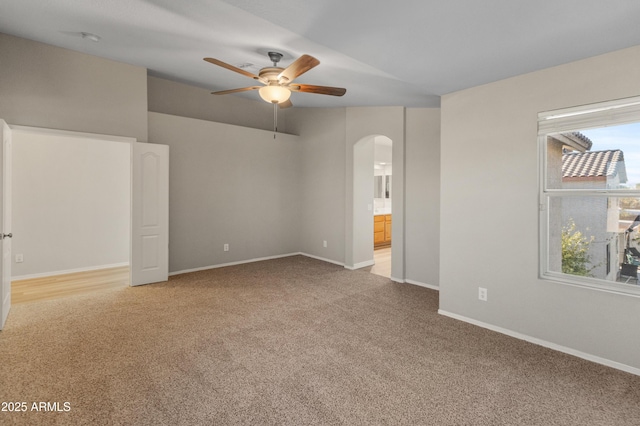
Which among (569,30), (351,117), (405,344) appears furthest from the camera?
(351,117)

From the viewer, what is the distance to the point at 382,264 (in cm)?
607

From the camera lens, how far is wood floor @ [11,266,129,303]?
4168 millimetres

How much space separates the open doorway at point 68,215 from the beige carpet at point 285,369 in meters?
1.42

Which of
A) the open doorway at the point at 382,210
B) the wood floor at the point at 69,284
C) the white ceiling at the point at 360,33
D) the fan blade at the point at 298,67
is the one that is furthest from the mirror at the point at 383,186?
the fan blade at the point at 298,67

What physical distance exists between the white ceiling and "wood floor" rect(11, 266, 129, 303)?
123 inches

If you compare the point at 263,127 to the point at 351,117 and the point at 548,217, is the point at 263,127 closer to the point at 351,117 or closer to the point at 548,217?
the point at 351,117

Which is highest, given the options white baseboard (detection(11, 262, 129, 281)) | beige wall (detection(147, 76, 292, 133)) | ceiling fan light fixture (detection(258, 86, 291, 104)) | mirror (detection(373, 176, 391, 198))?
beige wall (detection(147, 76, 292, 133))

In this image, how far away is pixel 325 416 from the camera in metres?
1.96

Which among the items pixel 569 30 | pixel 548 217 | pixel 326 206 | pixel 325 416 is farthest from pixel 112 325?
pixel 569 30

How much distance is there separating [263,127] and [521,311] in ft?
17.7

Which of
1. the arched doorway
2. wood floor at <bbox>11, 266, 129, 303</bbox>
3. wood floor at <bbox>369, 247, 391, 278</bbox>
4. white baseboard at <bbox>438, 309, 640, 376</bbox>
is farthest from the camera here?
the arched doorway

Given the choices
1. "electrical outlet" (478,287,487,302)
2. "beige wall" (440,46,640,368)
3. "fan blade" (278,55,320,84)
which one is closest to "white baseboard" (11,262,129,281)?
"fan blade" (278,55,320,84)

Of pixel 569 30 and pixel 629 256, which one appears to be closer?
pixel 569 30

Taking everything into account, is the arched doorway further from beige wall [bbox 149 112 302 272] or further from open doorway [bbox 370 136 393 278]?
beige wall [bbox 149 112 302 272]
